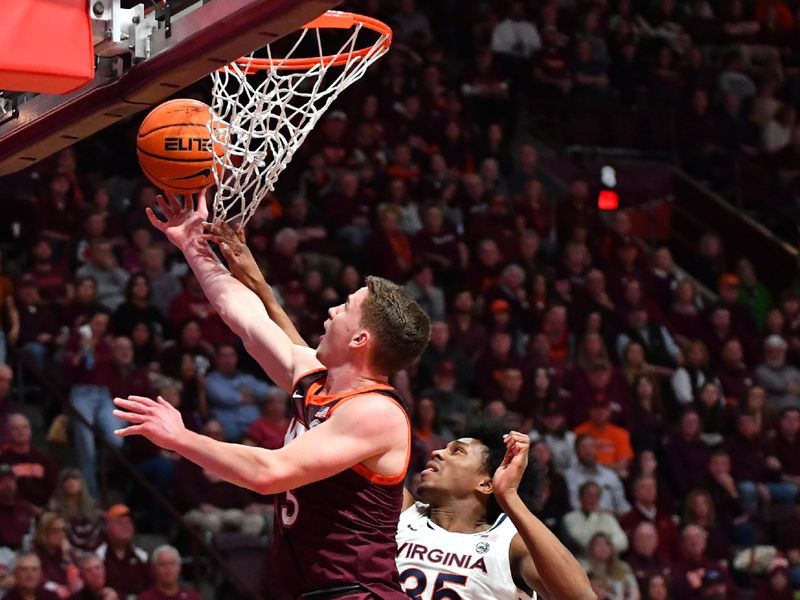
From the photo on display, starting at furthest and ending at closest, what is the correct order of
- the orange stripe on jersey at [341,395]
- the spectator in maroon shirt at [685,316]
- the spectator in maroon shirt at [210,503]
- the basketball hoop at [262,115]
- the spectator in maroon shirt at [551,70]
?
the spectator in maroon shirt at [551,70], the spectator in maroon shirt at [685,316], the spectator in maroon shirt at [210,503], the basketball hoop at [262,115], the orange stripe on jersey at [341,395]

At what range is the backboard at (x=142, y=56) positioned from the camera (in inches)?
164

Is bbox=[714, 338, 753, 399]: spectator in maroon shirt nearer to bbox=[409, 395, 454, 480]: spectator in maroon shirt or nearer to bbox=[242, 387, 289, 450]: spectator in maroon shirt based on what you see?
bbox=[409, 395, 454, 480]: spectator in maroon shirt

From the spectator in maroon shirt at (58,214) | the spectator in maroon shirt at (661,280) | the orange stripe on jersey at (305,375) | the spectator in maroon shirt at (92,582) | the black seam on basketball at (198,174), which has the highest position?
the black seam on basketball at (198,174)

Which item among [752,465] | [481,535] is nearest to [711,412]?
[752,465]

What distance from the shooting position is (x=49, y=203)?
10406 mm

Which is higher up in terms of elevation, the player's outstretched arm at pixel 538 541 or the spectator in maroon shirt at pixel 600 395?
the player's outstretched arm at pixel 538 541

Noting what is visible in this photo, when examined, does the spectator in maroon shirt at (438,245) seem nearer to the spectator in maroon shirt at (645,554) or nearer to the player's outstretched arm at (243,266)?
the spectator in maroon shirt at (645,554)

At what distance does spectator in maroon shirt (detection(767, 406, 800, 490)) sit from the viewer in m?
12.0

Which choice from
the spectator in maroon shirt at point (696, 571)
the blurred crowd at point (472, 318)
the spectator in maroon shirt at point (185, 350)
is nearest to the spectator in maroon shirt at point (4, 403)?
the blurred crowd at point (472, 318)

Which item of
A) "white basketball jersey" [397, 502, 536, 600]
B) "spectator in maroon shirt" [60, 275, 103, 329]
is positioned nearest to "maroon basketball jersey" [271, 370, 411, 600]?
"white basketball jersey" [397, 502, 536, 600]

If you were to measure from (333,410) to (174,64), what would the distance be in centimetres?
109

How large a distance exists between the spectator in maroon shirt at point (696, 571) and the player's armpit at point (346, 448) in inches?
257

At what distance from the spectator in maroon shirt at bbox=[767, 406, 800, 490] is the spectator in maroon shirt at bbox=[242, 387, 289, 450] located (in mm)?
4289

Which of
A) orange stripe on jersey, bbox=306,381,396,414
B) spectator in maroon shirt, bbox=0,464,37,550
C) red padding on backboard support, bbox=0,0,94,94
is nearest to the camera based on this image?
red padding on backboard support, bbox=0,0,94,94
